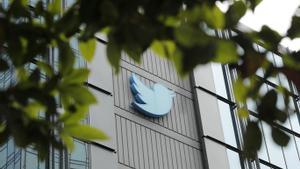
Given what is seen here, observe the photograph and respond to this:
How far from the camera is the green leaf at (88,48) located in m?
3.77

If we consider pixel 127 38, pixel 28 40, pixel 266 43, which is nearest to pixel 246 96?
pixel 266 43

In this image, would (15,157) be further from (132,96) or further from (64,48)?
(64,48)

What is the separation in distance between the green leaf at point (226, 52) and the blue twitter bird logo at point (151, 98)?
13.5m

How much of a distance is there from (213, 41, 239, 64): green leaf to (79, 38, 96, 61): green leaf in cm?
84

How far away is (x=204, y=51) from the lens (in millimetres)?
2955

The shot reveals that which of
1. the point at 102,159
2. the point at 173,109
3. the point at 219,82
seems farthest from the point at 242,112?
the point at 219,82

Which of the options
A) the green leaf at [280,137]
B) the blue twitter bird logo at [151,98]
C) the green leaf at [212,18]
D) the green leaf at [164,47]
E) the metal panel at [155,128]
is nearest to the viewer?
the green leaf at [212,18]

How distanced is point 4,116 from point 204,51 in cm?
104

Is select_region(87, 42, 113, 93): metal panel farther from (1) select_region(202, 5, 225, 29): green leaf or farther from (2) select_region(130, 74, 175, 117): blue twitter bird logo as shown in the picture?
(1) select_region(202, 5, 225, 29): green leaf

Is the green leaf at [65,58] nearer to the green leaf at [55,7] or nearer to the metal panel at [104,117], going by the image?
the green leaf at [55,7]

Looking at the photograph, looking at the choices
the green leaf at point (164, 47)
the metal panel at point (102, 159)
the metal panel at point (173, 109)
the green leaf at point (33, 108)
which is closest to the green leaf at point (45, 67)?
the green leaf at point (33, 108)

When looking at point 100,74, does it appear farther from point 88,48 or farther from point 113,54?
point 113,54

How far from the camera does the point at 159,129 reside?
16.8 metres

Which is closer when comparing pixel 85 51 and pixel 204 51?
pixel 204 51
